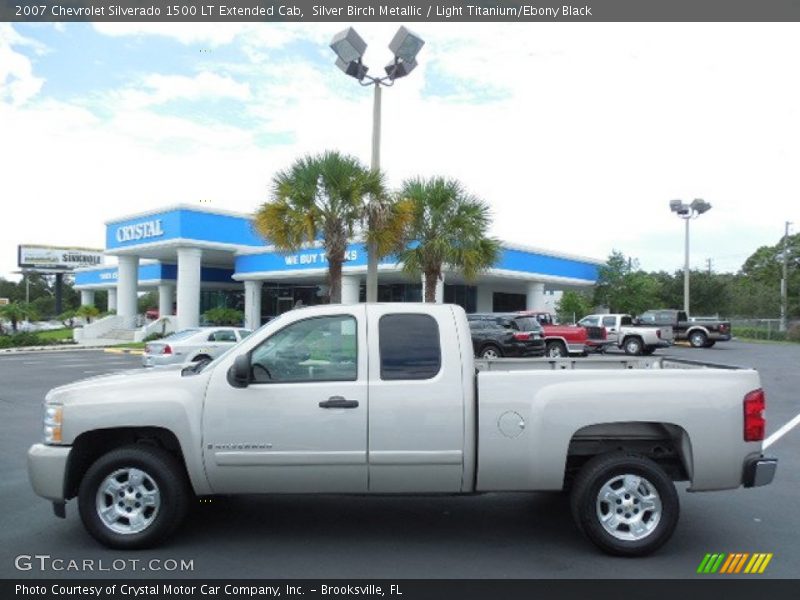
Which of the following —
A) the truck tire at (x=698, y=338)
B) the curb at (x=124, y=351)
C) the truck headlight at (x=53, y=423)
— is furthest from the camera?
the truck tire at (x=698, y=338)

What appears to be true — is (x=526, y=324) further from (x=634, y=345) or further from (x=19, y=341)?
(x=19, y=341)

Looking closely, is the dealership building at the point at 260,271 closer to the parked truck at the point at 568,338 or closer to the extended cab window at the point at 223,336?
the parked truck at the point at 568,338

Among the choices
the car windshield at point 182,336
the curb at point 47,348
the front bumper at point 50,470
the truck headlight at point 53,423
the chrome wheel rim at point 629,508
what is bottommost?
the curb at point 47,348

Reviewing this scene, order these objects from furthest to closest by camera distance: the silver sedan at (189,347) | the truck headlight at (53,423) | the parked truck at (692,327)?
1. the parked truck at (692,327)
2. the silver sedan at (189,347)
3. the truck headlight at (53,423)

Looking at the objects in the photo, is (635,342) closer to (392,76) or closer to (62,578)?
(392,76)

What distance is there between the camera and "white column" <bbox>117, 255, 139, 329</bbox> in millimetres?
41062

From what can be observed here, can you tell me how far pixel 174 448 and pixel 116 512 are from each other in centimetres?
60

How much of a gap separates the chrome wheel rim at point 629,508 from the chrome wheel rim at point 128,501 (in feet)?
10.8

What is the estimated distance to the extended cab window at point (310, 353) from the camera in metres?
5.18

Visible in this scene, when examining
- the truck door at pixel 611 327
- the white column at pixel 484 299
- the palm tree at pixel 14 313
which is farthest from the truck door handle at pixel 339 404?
the palm tree at pixel 14 313

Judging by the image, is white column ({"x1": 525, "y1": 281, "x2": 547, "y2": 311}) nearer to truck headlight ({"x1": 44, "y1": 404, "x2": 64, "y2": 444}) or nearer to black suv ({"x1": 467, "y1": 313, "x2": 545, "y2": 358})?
black suv ({"x1": 467, "y1": 313, "x2": 545, "y2": 358})

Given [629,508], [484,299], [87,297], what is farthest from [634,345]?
[87,297]
